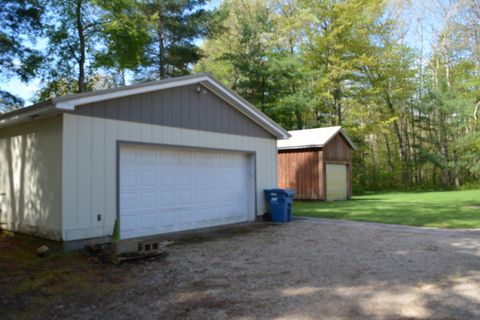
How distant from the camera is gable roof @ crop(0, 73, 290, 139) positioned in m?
6.72

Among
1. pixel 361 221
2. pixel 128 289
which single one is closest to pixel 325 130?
pixel 361 221

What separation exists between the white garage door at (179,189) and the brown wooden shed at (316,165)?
26.5 feet

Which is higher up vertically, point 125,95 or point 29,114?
point 125,95

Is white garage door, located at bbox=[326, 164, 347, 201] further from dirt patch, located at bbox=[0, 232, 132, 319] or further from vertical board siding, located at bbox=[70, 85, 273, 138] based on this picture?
dirt patch, located at bbox=[0, 232, 132, 319]

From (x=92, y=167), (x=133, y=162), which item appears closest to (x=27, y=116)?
(x=92, y=167)

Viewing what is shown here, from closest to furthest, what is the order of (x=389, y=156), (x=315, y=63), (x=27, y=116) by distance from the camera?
(x=27, y=116) → (x=315, y=63) → (x=389, y=156)

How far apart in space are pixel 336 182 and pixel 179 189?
12.2 m

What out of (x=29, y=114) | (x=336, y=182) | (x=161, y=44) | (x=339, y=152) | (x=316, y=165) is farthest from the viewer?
(x=161, y=44)

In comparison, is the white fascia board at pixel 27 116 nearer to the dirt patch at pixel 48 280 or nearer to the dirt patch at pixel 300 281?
the dirt patch at pixel 48 280

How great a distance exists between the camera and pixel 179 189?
29.8ft

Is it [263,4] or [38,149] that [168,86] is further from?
[263,4]

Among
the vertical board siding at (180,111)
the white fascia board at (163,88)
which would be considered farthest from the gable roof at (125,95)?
the vertical board siding at (180,111)

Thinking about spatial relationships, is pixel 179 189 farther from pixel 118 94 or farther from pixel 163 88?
pixel 118 94

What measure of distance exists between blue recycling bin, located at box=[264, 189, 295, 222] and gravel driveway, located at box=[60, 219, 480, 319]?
2.58 meters
